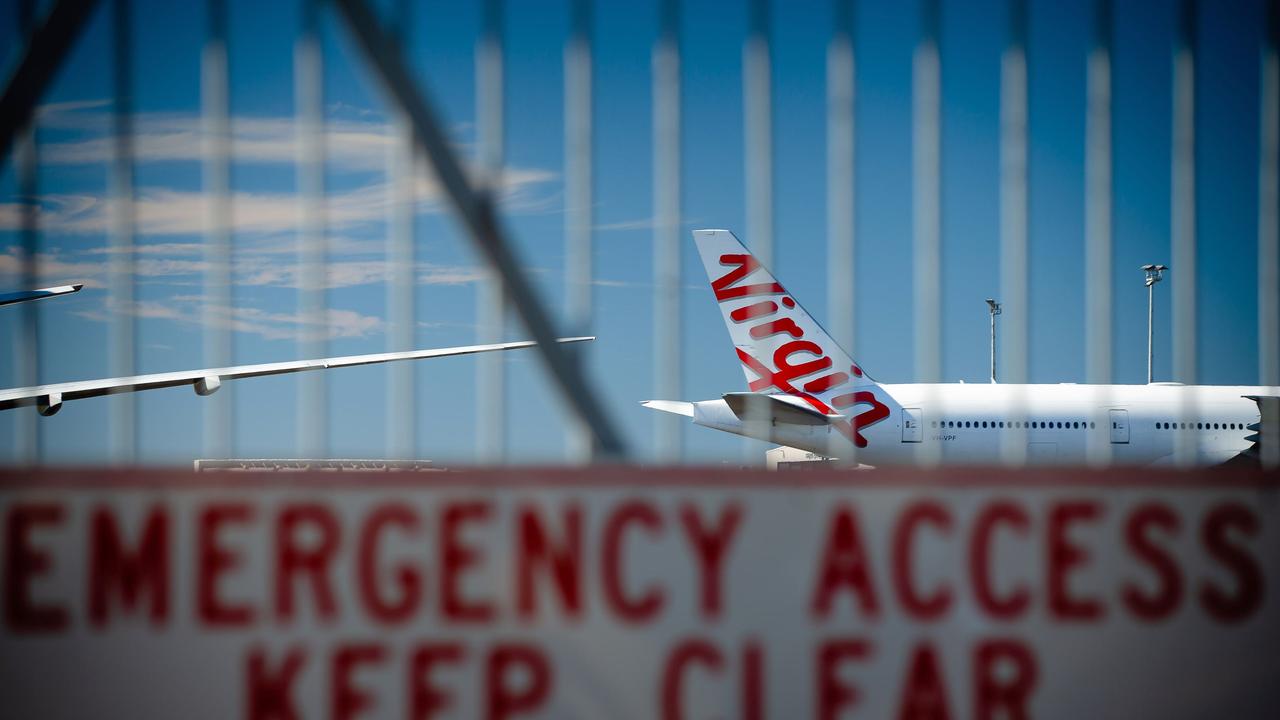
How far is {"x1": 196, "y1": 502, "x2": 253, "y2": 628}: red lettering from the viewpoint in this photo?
9.65 ft

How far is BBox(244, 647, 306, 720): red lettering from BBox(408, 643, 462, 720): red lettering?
1.15 feet

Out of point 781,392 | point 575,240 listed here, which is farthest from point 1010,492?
point 781,392

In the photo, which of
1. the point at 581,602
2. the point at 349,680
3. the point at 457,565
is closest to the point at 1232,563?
the point at 581,602

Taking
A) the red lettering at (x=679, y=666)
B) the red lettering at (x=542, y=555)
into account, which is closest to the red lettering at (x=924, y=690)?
the red lettering at (x=679, y=666)

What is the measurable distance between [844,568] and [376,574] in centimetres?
146

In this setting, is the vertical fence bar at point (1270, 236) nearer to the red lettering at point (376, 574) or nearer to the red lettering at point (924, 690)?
the red lettering at point (924, 690)

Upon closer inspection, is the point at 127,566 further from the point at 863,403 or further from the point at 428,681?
the point at 863,403

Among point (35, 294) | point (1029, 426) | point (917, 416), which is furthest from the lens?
point (917, 416)

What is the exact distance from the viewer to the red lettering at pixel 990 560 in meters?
2.99

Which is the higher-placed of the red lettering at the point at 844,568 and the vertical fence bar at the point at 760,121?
the vertical fence bar at the point at 760,121

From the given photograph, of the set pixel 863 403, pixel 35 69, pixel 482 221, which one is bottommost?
pixel 863 403

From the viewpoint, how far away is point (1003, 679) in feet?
9.79

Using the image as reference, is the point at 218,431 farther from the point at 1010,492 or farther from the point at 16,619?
the point at 1010,492

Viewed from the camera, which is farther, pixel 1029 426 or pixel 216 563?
pixel 1029 426
